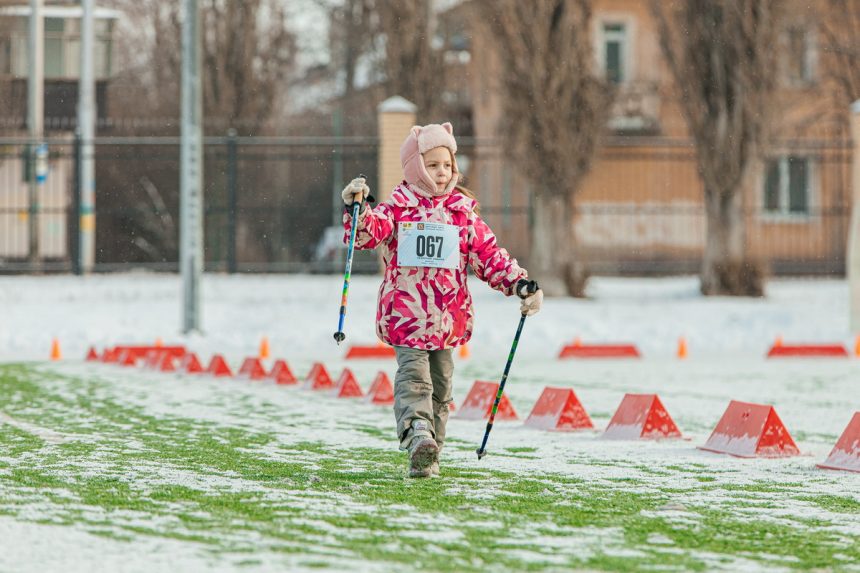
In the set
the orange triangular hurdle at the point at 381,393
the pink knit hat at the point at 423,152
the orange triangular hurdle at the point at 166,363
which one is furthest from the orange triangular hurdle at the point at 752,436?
the orange triangular hurdle at the point at 166,363

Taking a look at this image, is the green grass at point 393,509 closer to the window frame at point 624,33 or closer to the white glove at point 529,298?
the white glove at point 529,298

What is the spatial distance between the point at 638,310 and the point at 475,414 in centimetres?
1457

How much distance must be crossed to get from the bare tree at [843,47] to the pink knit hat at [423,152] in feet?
Result: 91.2

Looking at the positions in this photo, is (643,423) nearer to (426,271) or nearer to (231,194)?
(426,271)

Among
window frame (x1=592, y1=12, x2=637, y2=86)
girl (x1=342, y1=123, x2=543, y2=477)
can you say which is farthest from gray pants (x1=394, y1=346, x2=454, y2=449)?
window frame (x1=592, y1=12, x2=637, y2=86)

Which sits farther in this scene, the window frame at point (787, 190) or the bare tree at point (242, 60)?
the window frame at point (787, 190)

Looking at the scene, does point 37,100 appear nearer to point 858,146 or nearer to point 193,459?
point 858,146

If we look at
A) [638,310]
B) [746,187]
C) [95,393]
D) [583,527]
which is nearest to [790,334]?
[638,310]

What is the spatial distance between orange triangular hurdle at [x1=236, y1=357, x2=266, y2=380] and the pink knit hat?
7.29 metres

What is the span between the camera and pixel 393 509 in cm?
694

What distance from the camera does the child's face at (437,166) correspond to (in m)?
8.29

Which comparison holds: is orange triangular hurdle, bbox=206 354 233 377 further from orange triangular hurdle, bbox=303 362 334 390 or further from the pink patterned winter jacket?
the pink patterned winter jacket

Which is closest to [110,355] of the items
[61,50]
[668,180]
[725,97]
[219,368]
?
[219,368]

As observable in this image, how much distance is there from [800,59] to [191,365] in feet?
86.2
